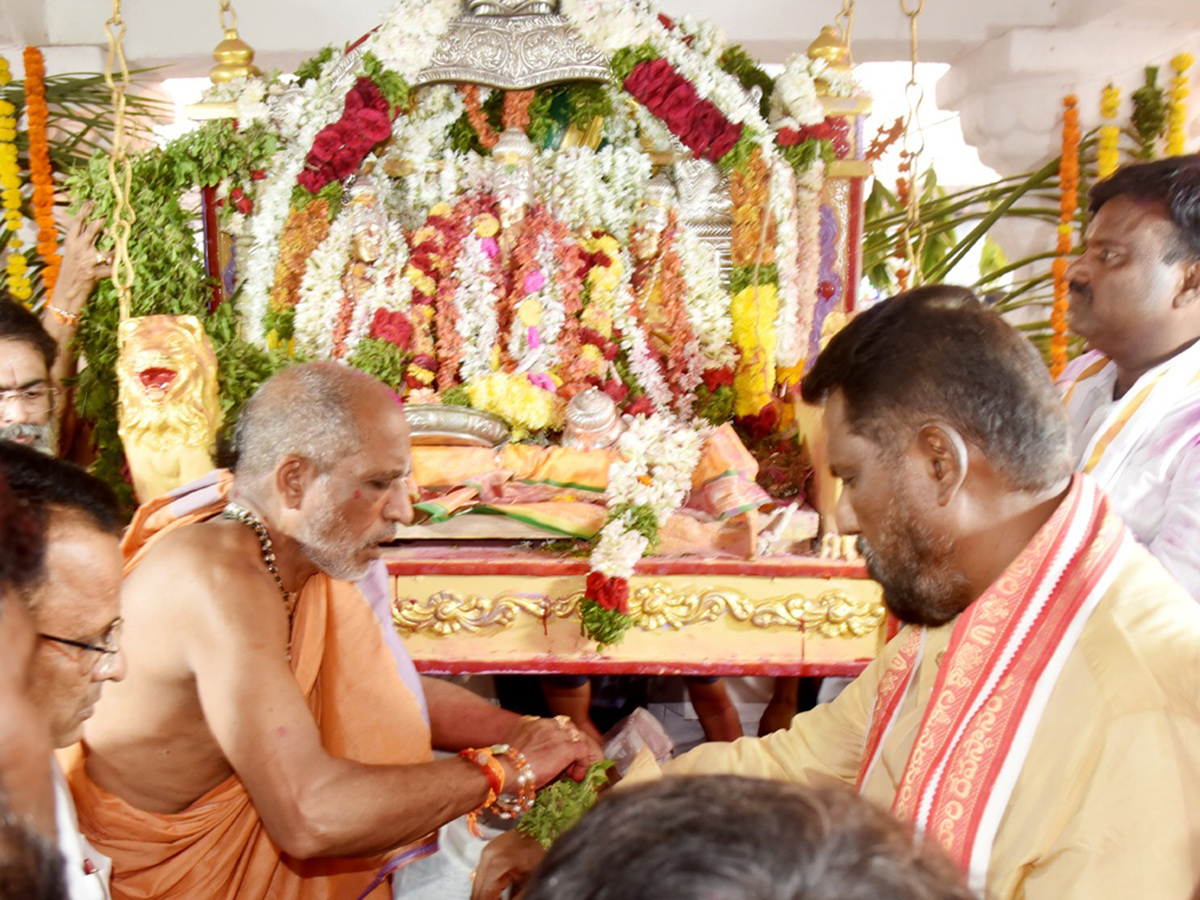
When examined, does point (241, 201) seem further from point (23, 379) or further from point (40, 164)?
point (23, 379)

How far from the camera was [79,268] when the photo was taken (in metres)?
4.64

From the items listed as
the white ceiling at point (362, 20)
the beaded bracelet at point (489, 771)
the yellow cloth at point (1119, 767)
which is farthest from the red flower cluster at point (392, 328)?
the yellow cloth at point (1119, 767)

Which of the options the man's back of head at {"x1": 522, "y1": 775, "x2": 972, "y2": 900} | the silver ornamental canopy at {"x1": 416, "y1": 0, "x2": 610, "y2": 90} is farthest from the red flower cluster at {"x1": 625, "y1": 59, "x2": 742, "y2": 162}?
the man's back of head at {"x1": 522, "y1": 775, "x2": 972, "y2": 900}

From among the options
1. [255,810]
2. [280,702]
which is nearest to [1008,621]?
[280,702]

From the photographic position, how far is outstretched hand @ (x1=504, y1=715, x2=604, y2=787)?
2264mm

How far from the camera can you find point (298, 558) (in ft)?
7.52

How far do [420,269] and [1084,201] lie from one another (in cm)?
363

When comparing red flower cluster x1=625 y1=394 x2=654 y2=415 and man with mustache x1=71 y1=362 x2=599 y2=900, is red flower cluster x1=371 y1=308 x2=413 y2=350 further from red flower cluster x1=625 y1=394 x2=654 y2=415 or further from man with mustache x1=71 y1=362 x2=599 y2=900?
man with mustache x1=71 y1=362 x2=599 y2=900

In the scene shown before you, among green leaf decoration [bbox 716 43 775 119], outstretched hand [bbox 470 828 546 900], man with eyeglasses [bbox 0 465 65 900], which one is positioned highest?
green leaf decoration [bbox 716 43 775 119]

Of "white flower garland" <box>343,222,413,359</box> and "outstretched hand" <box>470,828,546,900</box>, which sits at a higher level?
"white flower garland" <box>343,222,413,359</box>

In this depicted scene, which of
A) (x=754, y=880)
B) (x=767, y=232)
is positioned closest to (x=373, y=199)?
(x=767, y=232)

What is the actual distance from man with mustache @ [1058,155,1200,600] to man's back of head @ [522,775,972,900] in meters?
2.23

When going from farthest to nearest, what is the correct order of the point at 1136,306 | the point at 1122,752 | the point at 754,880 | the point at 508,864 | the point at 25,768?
1. the point at 1136,306
2. the point at 508,864
3. the point at 1122,752
4. the point at 25,768
5. the point at 754,880

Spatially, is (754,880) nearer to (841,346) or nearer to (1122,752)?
(1122,752)
